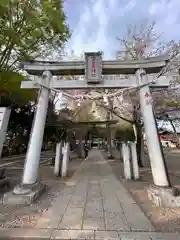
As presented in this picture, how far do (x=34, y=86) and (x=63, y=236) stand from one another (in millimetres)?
4604

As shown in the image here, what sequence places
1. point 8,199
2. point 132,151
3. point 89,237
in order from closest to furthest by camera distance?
1. point 89,237
2. point 8,199
3. point 132,151

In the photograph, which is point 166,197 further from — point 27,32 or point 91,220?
point 27,32

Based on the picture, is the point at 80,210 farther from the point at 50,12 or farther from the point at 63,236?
the point at 50,12

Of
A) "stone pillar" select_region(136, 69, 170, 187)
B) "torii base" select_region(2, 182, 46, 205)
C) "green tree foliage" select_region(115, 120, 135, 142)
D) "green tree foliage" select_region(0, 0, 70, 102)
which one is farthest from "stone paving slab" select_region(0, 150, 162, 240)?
"green tree foliage" select_region(115, 120, 135, 142)

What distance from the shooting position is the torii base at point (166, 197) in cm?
560

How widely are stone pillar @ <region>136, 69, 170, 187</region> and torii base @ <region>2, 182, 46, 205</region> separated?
324cm

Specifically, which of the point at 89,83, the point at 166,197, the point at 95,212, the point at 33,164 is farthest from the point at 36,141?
the point at 166,197

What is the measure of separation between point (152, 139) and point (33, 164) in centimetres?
340

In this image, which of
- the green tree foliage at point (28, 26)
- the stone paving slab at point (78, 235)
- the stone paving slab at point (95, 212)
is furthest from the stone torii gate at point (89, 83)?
the green tree foliage at point (28, 26)

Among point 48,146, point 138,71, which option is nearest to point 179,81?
point 138,71

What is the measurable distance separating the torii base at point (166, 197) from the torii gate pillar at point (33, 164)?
3108mm

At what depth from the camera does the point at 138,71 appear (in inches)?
279

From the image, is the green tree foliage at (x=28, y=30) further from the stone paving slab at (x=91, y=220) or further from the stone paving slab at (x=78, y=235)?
the stone paving slab at (x=78, y=235)

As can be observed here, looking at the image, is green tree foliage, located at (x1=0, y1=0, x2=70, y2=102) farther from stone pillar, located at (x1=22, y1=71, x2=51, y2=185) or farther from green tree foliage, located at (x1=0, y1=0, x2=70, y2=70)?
stone pillar, located at (x1=22, y1=71, x2=51, y2=185)
